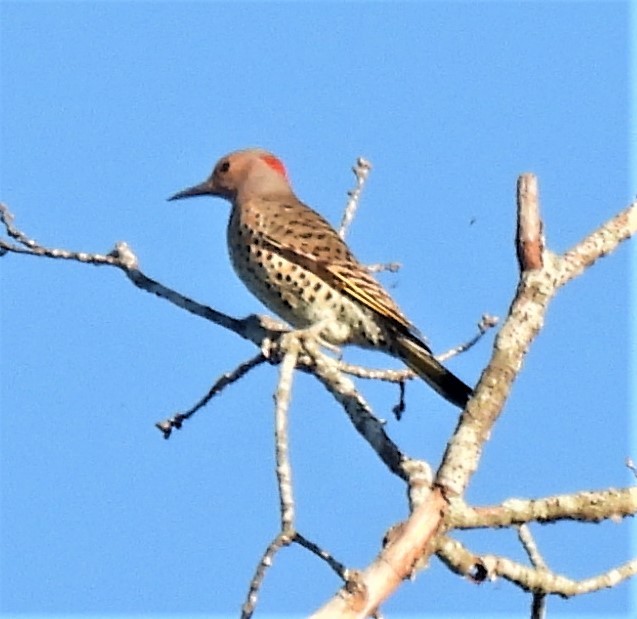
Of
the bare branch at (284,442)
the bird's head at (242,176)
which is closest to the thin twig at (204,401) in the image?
the bare branch at (284,442)

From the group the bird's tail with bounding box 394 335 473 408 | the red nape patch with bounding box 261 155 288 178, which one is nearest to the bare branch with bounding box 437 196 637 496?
the bird's tail with bounding box 394 335 473 408

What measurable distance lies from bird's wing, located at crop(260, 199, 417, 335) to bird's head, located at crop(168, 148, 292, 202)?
57cm

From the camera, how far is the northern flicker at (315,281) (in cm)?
634

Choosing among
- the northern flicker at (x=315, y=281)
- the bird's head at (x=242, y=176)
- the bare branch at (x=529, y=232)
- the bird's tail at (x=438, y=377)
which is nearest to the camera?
the bare branch at (x=529, y=232)

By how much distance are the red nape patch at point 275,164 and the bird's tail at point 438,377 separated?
1983mm

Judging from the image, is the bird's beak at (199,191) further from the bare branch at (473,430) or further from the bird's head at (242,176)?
the bare branch at (473,430)

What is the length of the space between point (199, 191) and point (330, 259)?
56.4 inches

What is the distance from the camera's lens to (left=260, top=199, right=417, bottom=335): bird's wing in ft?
21.0

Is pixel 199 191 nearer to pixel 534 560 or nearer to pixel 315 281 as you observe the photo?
pixel 315 281

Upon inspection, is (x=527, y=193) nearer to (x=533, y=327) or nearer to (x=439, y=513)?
(x=533, y=327)

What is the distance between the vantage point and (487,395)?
4438 mm

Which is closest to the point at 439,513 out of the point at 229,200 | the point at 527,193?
the point at 527,193

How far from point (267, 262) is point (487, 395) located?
2419mm

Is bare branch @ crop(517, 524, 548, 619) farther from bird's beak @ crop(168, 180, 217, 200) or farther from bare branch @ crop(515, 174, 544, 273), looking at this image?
bird's beak @ crop(168, 180, 217, 200)
